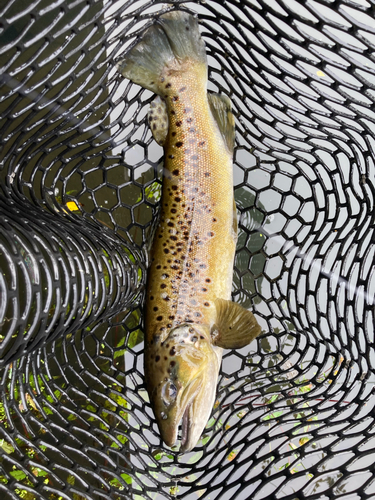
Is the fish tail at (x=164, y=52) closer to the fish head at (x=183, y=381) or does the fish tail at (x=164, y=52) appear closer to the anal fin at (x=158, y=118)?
the anal fin at (x=158, y=118)

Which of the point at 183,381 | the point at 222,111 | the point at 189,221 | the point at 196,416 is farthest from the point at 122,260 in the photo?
the point at 222,111

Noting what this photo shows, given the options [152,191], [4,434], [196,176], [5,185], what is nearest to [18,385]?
[4,434]

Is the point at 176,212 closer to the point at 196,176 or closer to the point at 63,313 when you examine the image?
the point at 196,176

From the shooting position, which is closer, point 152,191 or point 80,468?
point 80,468

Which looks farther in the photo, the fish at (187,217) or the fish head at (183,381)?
the fish at (187,217)

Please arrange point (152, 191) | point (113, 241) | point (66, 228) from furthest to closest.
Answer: point (152, 191) < point (113, 241) < point (66, 228)

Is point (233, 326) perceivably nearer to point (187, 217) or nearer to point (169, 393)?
point (169, 393)

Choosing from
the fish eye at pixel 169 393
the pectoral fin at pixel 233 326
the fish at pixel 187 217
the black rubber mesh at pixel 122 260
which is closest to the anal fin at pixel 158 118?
the fish at pixel 187 217

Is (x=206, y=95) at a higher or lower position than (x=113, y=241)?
higher
